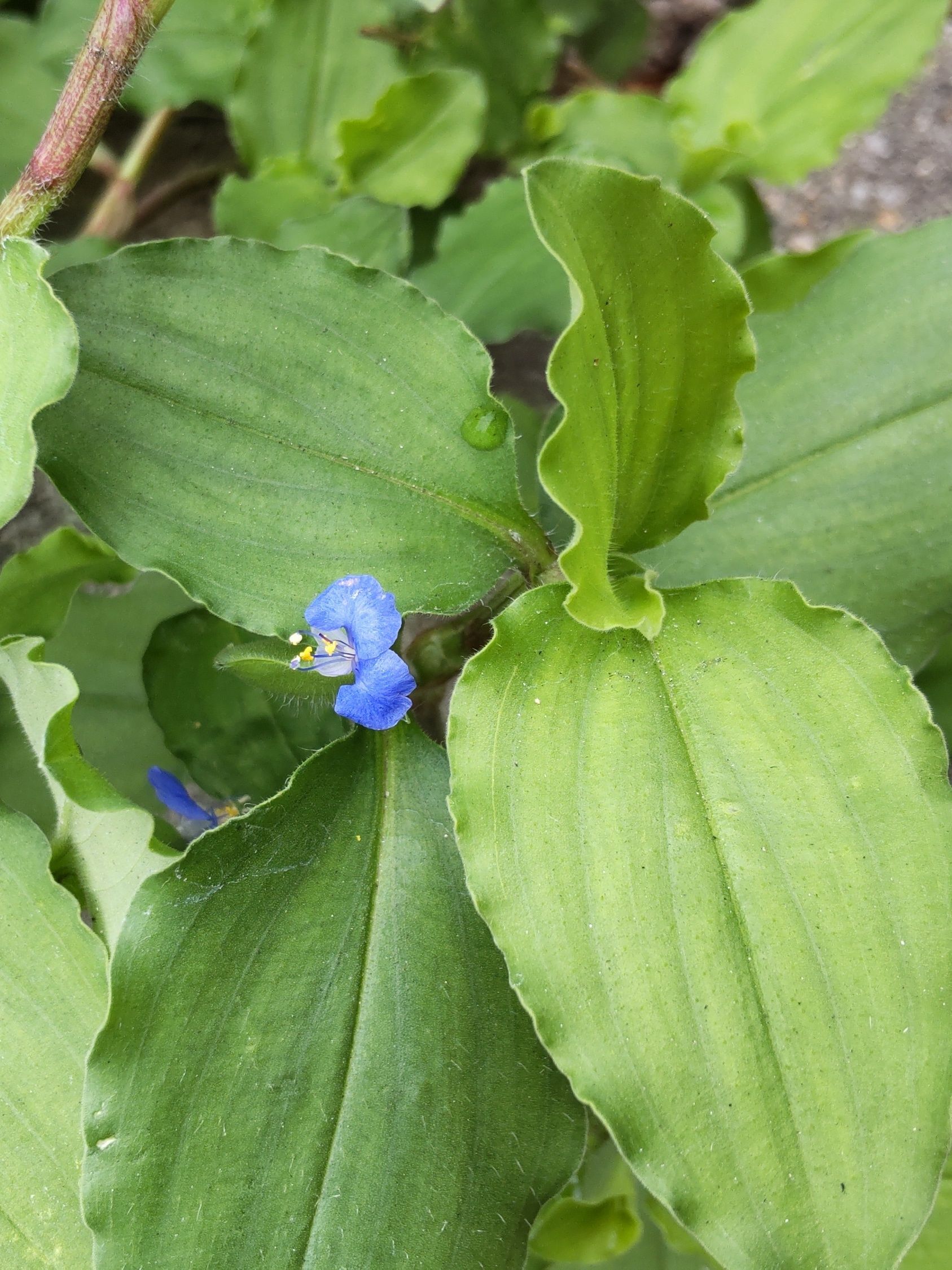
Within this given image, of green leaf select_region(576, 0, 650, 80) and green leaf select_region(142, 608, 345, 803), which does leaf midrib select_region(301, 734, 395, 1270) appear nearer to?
green leaf select_region(142, 608, 345, 803)

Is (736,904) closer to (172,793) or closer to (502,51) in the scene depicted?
(172,793)

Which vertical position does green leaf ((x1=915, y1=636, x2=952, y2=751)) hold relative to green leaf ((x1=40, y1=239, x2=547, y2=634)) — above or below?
below

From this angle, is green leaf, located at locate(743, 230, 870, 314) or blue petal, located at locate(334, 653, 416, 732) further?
green leaf, located at locate(743, 230, 870, 314)

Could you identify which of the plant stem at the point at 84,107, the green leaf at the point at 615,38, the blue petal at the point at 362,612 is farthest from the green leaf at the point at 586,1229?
the green leaf at the point at 615,38

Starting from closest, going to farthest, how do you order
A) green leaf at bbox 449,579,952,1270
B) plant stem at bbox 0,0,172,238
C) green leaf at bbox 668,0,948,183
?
green leaf at bbox 449,579,952,1270, plant stem at bbox 0,0,172,238, green leaf at bbox 668,0,948,183

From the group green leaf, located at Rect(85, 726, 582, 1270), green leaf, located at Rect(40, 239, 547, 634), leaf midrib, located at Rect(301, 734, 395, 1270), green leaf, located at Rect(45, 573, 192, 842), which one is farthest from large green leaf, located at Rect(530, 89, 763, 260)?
green leaf, located at Rect(85, 726, 582, 1270)

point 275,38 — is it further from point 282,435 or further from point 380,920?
point 380,920

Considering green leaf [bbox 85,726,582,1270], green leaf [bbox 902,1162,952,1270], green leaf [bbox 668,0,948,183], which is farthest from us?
green leaf [bbox 668,0,948,183]
